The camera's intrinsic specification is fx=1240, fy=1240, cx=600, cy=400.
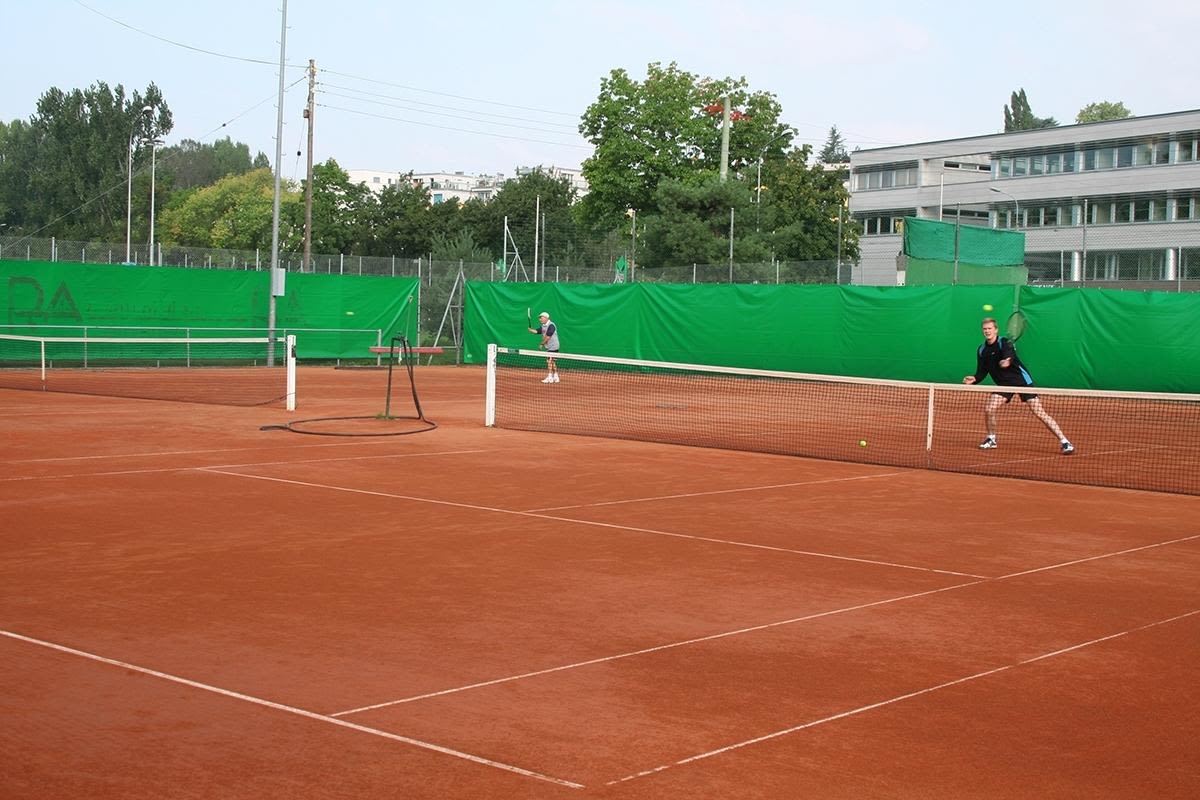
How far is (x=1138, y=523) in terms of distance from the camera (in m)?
9.47

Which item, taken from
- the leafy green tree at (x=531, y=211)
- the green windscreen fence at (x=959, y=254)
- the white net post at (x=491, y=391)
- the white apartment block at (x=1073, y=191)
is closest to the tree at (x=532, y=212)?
the leafy green tree at (x=531, y=211)

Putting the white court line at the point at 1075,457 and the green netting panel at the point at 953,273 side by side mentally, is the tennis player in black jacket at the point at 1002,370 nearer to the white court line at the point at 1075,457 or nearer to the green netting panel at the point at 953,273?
the white court line at the point at 1075,457

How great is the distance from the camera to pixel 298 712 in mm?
4469

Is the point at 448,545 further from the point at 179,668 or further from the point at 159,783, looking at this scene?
the point at 159,783

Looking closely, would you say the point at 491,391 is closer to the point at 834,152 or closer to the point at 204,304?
the point at 204,304

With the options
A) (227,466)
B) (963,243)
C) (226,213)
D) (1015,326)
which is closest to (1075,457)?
(227,466)

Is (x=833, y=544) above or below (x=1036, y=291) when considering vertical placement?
below

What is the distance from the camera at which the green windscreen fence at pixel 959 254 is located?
1004 inches

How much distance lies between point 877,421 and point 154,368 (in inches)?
650

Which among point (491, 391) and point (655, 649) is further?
point (491, 391)

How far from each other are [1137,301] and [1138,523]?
48.3ft

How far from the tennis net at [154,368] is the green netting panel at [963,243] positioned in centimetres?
1274

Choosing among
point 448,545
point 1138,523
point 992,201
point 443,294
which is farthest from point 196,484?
point 992,201

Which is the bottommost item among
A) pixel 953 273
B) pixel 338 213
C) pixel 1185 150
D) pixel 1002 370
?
pixel 1002 370
